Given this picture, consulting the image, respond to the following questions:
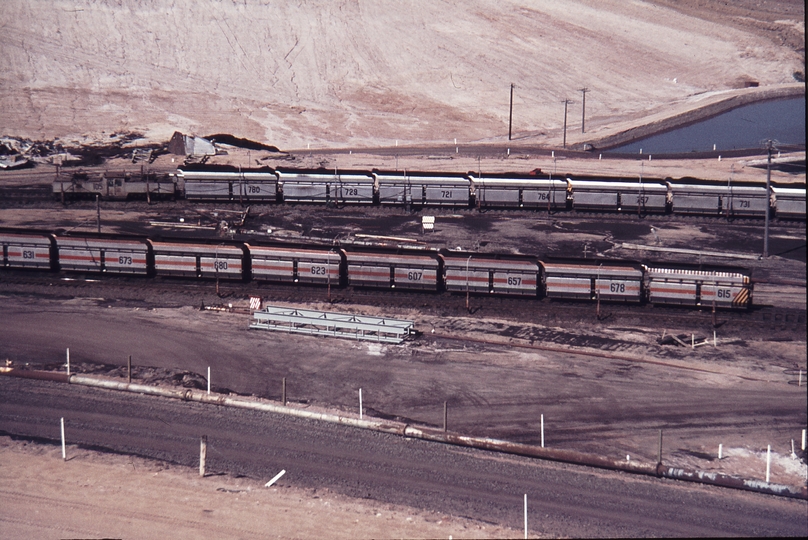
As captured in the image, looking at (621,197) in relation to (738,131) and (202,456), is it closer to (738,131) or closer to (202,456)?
(202,456)

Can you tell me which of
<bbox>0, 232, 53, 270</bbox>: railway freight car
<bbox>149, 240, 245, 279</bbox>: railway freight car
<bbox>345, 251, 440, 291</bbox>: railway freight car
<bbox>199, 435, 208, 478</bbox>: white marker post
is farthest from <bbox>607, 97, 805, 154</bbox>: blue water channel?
<bbox>199, 435, 208, 478</bbox>: white marker post

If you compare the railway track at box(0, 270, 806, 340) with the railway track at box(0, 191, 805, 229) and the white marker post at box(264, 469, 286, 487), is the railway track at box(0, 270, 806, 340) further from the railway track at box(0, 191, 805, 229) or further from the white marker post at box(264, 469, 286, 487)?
the railway track at box(0, 191, 805, 229)

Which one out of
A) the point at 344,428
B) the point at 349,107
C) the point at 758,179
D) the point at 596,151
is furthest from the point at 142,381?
the point at 349,107

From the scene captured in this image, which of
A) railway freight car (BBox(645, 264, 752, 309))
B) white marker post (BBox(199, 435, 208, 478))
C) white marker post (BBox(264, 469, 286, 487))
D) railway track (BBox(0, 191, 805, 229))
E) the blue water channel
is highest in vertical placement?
the blue water channel

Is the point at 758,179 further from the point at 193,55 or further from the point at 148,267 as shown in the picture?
the point at 193,55

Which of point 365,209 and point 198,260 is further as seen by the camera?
point 365,209

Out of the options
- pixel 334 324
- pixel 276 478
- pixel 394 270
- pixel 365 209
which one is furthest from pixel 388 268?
pixel 276 478

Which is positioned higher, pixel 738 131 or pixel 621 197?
pixel 738 131

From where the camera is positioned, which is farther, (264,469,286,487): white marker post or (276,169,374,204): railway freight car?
(276,169,374,204): railway freight car
